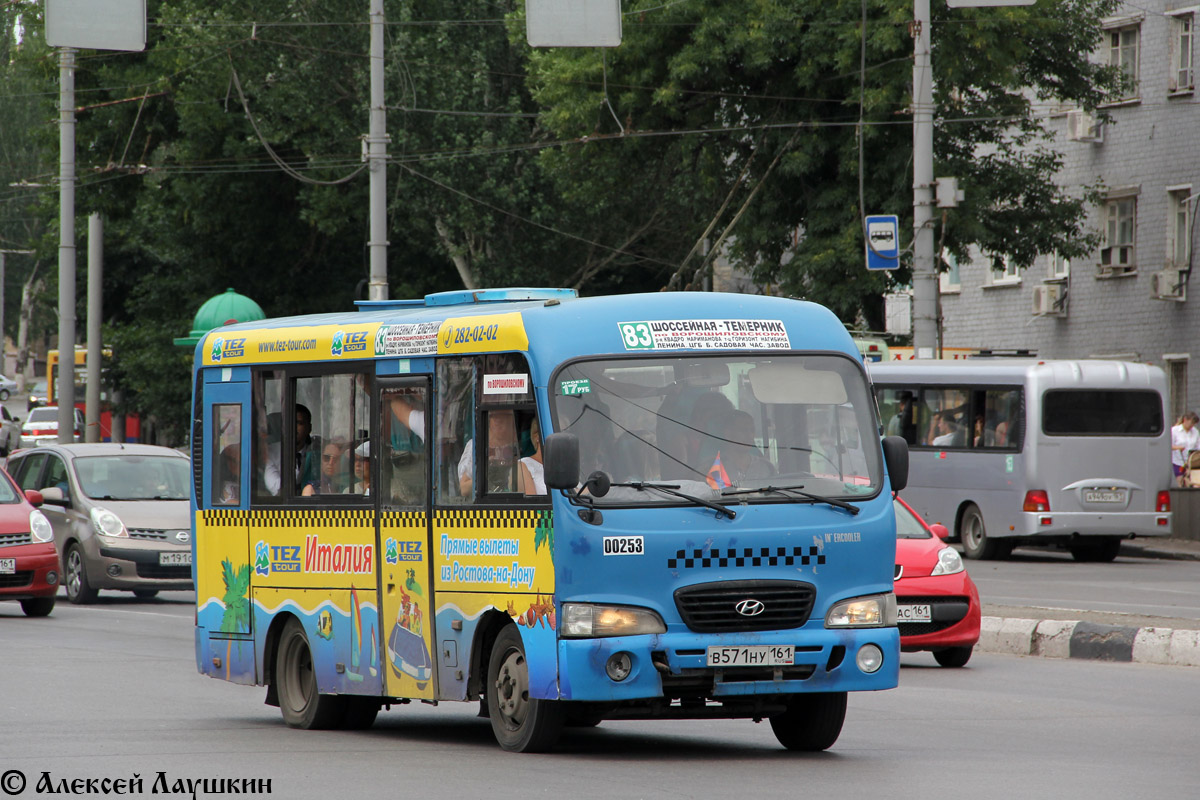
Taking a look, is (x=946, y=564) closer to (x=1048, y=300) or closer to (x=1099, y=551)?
(x=1099, y=551)

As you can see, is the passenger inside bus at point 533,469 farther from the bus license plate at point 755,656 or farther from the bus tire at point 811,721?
the bus tire at point 811,721

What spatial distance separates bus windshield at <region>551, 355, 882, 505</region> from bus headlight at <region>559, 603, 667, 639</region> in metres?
0.51

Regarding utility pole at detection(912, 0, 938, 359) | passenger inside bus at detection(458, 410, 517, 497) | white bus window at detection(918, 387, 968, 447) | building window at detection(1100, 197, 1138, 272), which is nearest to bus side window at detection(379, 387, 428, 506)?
passenger inside bus at detection(458, 410, 517, 497)

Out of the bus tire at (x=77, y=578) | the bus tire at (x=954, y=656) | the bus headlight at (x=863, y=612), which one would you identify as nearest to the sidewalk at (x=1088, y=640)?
the bus tire at (x=954, y=656)

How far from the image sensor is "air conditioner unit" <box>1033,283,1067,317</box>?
4462 cm

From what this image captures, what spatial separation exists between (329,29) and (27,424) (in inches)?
1078

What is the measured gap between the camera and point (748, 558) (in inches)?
380

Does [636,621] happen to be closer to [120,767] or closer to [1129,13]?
[120,767]

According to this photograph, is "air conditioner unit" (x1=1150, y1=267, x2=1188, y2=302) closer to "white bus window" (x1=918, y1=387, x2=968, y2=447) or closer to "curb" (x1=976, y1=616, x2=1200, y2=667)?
"white bus window" (x1=918, y1=387, x2=968, y2=447)

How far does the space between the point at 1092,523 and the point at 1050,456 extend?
3.51ft

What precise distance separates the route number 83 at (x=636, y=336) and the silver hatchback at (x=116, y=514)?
492 inches

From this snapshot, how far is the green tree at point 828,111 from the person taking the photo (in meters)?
34.6

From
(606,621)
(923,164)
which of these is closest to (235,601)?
(606,621)

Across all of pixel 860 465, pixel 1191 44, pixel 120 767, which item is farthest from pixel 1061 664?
pixel 1191 44
